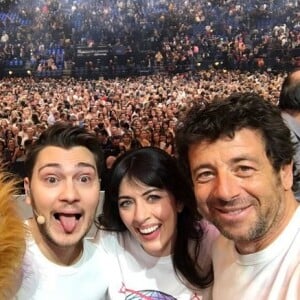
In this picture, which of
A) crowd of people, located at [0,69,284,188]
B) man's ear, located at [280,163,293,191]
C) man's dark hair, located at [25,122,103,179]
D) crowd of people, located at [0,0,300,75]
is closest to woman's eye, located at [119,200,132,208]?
man's dark hair, located at [25,122,103,179]

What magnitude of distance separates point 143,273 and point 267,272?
0.46 m

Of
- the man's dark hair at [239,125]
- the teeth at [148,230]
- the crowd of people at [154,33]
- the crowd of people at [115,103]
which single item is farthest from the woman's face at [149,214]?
the crowd of people at [154,33]

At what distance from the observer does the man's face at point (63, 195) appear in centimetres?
136

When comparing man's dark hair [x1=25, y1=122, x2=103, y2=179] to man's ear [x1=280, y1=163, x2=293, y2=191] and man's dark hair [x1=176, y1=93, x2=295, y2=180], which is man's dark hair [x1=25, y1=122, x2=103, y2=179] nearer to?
man's dark hair [x1=176, y1=93, x2=295, y2=180]

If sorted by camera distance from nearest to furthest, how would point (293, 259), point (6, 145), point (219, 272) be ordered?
1. point (293, 259)
2. point (219, 272)
3. point (6, 145)

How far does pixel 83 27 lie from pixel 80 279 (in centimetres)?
138

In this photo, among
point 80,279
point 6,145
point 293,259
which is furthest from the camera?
point 6,145

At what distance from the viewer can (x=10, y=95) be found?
2303 millimetres

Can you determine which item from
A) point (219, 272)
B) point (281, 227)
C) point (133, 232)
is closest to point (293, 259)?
point (281, 227)

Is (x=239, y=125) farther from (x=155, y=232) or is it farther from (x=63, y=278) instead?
(x=63, y=278)

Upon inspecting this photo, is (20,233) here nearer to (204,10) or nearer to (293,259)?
(293,259)

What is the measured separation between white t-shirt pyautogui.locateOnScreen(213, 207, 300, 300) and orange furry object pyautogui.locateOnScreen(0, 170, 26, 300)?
1.67 feet

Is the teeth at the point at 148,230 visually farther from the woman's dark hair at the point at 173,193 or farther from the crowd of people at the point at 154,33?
the crowd of people at the point at 154,33

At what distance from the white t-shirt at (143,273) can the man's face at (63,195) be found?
5.6 inches
